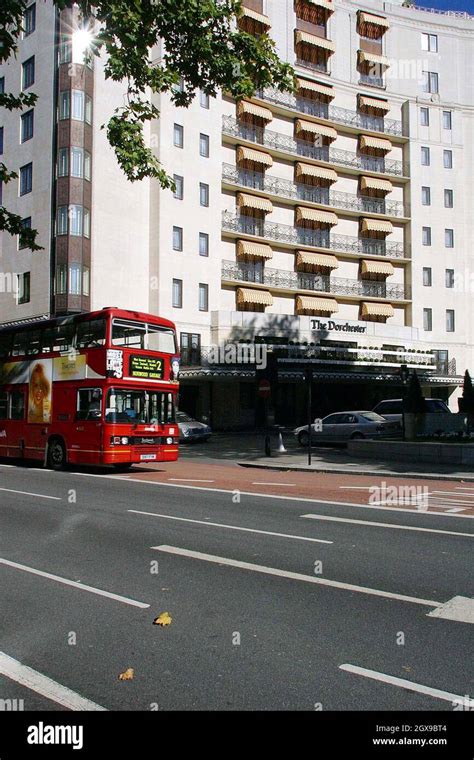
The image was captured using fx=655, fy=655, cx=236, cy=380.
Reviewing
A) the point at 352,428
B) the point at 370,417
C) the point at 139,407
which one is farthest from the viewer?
the point at 370,417

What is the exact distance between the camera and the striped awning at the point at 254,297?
43.2 metres

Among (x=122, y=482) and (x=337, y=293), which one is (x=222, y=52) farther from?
(x=337, y=293)

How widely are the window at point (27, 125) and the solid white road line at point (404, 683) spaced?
38.9 m

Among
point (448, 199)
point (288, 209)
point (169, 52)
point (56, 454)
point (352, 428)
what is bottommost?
point (56, 454)

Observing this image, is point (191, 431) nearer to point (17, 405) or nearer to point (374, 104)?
point (17, 405)

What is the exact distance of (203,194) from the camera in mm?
41281

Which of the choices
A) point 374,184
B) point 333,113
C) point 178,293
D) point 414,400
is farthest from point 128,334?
point 333,113

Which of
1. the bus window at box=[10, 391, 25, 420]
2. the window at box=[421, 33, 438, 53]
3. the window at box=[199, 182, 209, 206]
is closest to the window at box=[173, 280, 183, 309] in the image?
the window at box=[199, 182, 209, 206]

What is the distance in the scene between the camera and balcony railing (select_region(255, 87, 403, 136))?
46.6 m

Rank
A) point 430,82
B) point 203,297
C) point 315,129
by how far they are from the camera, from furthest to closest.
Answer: point 430,82, point 315,129, point 203,297

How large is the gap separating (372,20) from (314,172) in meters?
13.1

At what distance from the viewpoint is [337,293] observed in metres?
48.3

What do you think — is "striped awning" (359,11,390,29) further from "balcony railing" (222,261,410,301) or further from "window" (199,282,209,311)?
"window" (199,282,209,311)
